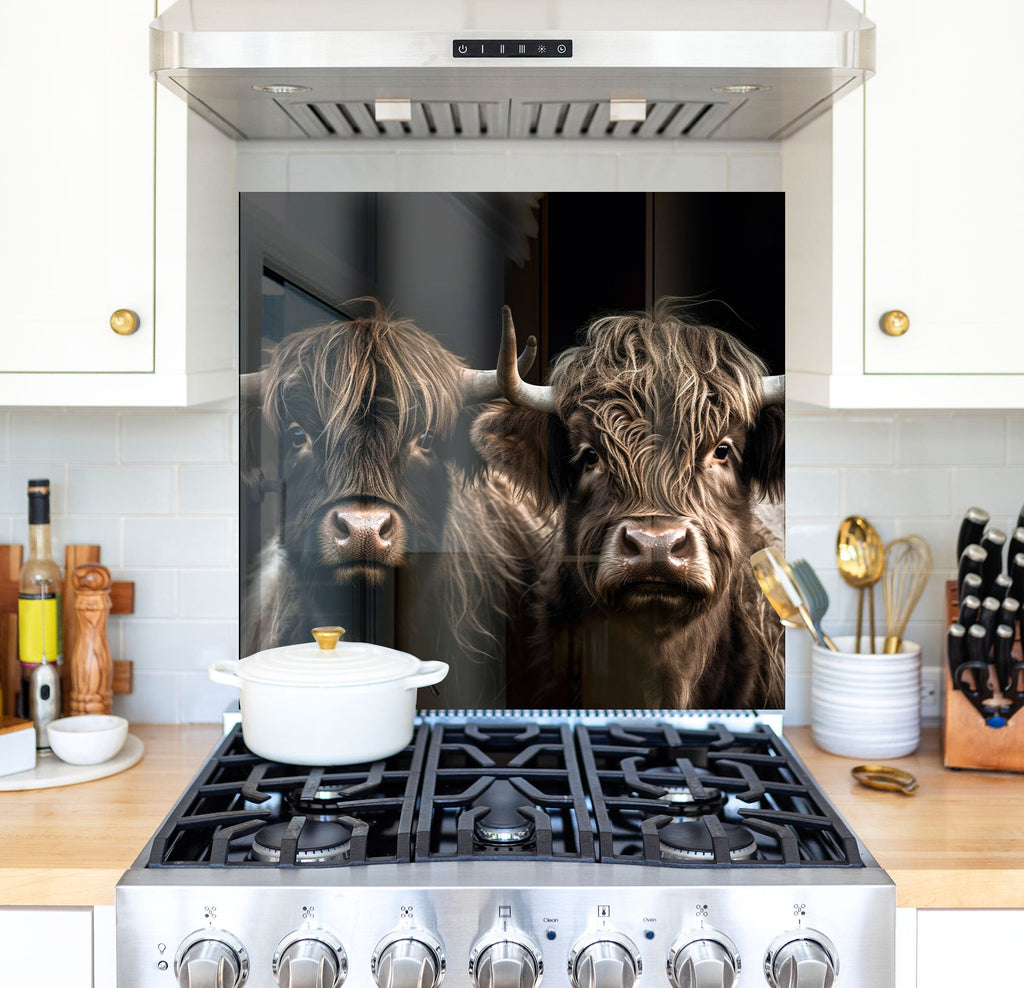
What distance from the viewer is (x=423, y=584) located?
2.11m

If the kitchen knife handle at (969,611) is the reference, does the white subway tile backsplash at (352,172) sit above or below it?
above

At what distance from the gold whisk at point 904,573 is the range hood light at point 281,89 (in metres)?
1.30

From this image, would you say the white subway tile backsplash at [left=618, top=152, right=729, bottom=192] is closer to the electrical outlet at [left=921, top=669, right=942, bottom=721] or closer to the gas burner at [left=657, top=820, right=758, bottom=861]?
the electrical outlet at [left=921, top=669, right=942, bottom=721]

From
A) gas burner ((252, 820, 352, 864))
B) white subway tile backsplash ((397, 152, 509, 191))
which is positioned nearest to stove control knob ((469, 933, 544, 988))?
gas burner ((252, 820, 352, 864))

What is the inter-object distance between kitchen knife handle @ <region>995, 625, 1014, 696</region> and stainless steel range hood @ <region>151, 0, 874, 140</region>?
0.89m

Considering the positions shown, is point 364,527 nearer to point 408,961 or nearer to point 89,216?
point 89,216

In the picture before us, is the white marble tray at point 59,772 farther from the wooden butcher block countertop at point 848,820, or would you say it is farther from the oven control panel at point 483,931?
the oven control panel at point 483,931

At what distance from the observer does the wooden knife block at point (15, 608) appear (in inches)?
83.0

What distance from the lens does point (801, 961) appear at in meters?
1.41

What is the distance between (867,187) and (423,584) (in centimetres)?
102

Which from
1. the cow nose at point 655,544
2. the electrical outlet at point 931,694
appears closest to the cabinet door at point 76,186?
the cow nose at point 655,544

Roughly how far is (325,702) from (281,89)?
0.91 metres

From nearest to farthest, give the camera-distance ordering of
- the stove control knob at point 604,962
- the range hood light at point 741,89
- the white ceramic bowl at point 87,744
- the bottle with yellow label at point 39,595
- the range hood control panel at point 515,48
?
the stove control knob at point 604,962, the range hood control panel at point 515,48, the range hood light at point 741,89, the white ceramic bowl at point 87,744, the bottle with yellow label at point 39,595

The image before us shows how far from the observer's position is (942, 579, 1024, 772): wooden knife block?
1860 mm
